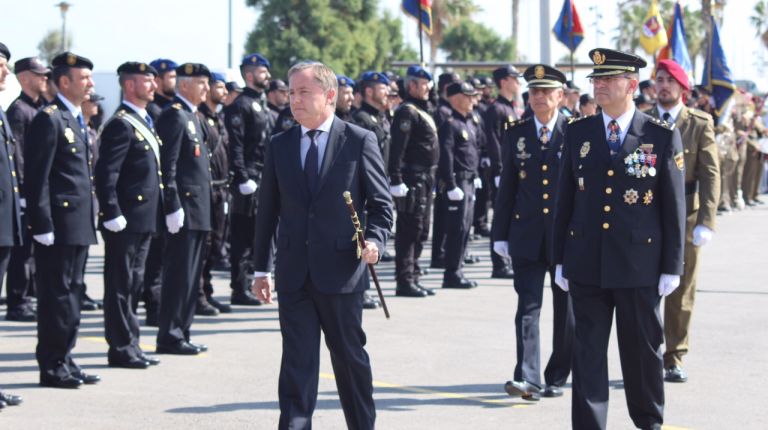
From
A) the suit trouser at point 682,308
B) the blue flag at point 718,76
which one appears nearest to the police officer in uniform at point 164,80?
the suit trouser at point 682,308

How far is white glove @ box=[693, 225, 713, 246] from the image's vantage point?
7797mm

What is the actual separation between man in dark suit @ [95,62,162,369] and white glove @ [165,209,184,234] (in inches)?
6.5

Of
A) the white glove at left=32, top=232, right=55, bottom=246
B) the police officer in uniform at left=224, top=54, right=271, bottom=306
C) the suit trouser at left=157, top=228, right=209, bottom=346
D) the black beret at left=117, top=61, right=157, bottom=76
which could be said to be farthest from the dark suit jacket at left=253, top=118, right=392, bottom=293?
the police officer in uniform at left=224, top=54, right=271, bottom=306

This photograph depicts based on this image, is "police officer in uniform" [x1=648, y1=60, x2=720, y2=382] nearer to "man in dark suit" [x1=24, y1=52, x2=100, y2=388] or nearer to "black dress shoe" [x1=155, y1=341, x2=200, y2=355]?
"black dress shoe" [x1=155, y1=341, x2=200, y2=355]

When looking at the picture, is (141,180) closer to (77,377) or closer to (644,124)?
(77,377)

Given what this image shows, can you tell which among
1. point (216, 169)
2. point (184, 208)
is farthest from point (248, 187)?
point (184, 208)

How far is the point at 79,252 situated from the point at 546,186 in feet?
9.94

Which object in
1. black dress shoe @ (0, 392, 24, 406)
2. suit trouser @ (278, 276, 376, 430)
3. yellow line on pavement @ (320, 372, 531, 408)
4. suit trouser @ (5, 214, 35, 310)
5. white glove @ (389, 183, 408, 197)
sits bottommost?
yellow line on pavement @ (320, 372, 531, 408)

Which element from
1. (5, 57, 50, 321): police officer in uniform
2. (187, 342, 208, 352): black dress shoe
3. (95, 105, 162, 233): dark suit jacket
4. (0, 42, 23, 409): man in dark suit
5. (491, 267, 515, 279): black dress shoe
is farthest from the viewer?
(491, 267, 515, 279): black dress shoe

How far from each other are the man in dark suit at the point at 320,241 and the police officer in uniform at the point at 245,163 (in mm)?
5620

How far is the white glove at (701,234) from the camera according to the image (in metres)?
7.80

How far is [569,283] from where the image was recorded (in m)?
6.67

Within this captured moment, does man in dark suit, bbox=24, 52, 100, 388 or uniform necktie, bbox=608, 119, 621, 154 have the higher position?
uniform necktie, bbox=608, 119, 621, 154

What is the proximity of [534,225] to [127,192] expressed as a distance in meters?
2.81
